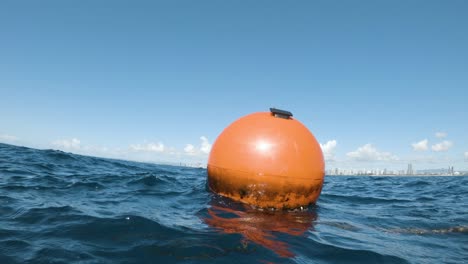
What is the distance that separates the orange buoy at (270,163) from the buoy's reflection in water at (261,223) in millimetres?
343

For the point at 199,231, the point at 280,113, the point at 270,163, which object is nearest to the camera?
the point at 199,231

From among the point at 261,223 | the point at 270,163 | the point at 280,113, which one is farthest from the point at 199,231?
the point at 280,113

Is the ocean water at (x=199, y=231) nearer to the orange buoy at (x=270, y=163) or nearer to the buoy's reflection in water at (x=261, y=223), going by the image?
the buoy's reflection in water at (x=261, y=223)

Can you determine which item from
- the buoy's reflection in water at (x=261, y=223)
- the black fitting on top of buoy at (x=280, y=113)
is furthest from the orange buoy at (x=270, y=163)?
the buoy's reflection in water at (x=261, y=223)

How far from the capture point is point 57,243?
3.94 m

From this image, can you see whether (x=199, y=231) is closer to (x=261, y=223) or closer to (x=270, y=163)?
(x=261, y=223)

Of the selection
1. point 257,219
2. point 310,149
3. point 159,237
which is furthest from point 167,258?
point 310,149

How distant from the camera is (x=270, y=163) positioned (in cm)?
657

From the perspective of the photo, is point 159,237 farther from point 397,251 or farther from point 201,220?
point 397,251

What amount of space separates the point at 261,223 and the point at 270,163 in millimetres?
1357

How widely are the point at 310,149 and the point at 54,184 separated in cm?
664

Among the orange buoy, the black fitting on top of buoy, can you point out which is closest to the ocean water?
the orange buoy

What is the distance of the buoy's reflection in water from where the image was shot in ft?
14.9

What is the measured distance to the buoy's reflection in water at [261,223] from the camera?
14.9 ft
